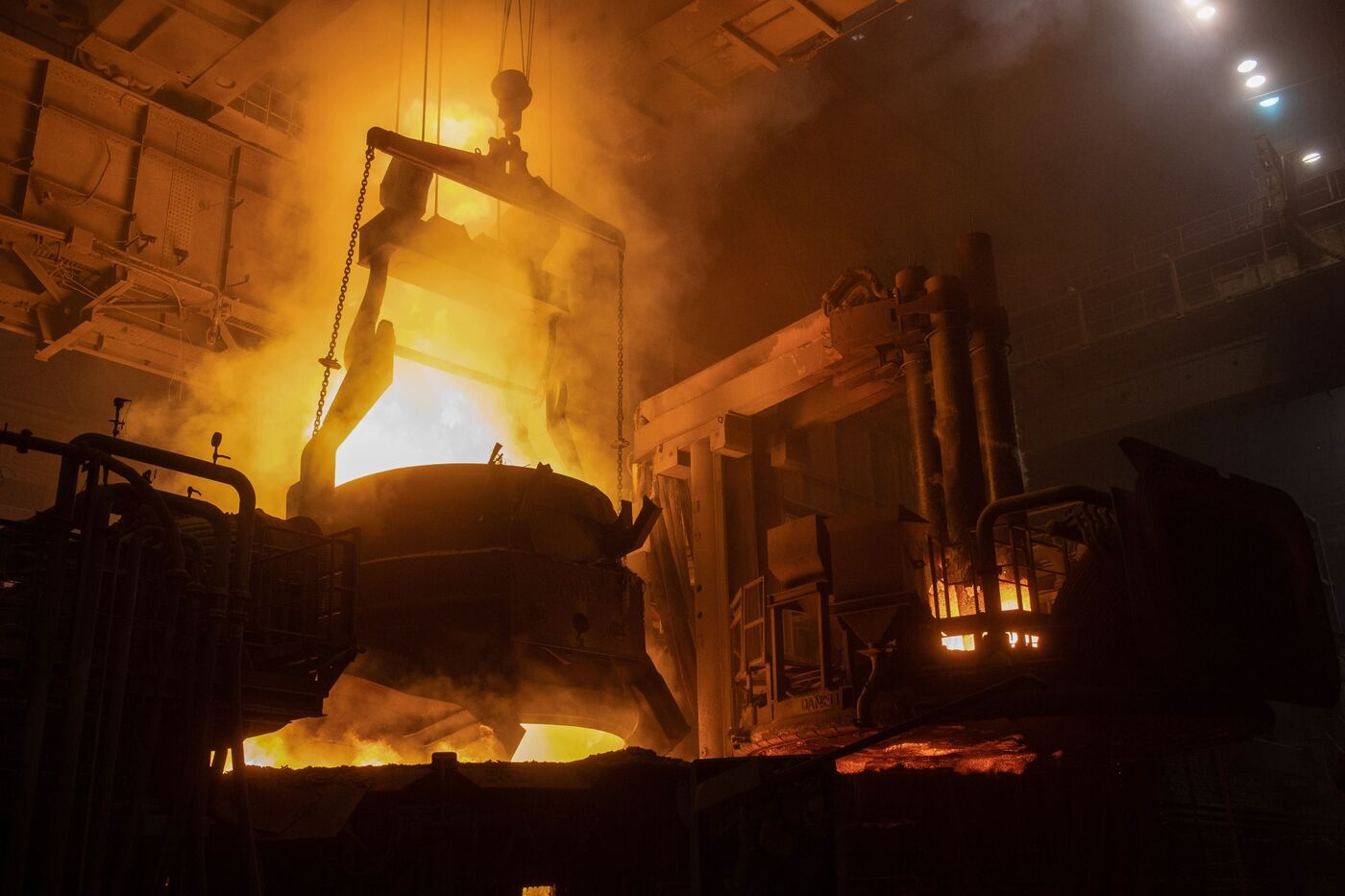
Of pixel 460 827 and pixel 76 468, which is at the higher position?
pixel 76 468

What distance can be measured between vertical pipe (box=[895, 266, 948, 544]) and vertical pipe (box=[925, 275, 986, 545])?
0.93ft

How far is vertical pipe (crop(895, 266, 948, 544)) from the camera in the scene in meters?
11.8

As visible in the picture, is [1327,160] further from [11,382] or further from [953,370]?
[11,382]

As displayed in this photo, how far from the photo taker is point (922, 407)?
39.1ft

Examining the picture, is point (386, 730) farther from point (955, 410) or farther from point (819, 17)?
point (819, 17)

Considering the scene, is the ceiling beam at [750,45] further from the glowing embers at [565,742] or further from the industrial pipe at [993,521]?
the glowing embers at [565,742]

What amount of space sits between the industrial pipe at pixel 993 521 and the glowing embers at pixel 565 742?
3.41m

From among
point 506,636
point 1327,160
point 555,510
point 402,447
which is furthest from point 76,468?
point 1327,160

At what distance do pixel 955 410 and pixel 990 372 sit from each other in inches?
37.1

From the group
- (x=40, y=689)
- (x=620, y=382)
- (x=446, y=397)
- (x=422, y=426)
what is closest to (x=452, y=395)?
(x=446, y=397)

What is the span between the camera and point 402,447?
41.8ft

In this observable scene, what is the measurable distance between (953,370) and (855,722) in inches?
156

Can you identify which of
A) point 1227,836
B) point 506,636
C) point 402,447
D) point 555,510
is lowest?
point 1227,836

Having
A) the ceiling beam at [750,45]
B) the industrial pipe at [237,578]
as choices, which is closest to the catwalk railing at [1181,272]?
the ceiling beam at [750,45]
